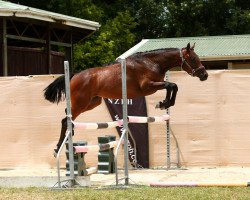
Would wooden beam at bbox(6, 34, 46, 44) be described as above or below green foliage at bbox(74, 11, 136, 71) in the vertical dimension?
below

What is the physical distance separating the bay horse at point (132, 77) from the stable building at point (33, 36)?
707cm

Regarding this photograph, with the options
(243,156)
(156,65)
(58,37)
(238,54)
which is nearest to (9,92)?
(156,65)

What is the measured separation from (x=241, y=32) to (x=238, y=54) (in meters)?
14.1

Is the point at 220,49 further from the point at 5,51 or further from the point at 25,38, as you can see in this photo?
the point at 5,51

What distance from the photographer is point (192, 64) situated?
9.84 m

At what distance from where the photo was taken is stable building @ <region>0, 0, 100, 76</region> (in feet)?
58.0

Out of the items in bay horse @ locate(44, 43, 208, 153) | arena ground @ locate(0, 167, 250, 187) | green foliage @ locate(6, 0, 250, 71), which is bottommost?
arena ground @ locate(0, 167, 250, 187)

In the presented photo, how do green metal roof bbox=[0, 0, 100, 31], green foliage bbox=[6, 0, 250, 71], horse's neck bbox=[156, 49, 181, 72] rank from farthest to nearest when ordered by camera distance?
green foliage bbox=[6, 0, 250, 71]
green metal roof bbox=[0, 0, 100, 31]
horse's neck bbox=[156, 49, 181, 72]

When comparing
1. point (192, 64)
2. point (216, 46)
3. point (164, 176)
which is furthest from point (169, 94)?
point (216, 46)

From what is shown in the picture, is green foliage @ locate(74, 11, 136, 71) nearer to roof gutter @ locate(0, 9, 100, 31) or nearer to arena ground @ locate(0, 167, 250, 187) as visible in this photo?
roof gutter @ locate(0, 9, 100, 31)

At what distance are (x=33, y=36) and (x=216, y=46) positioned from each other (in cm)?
882

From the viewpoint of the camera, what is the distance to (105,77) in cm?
1008

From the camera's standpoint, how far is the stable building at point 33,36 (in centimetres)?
1769

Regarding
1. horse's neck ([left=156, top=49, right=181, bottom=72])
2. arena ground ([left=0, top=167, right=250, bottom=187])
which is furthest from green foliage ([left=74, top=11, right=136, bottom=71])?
horse's neck ([left=156, top=49, right=181, bottom=72])
